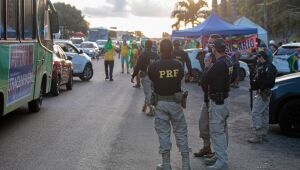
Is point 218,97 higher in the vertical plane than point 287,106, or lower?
higher

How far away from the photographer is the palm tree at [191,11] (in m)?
60.2

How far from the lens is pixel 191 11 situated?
2384 inches

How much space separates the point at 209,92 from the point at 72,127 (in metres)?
3.90

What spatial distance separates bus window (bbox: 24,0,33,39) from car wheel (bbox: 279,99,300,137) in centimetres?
505

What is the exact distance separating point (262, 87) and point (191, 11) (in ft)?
174

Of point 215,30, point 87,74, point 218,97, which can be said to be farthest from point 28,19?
point 215,30

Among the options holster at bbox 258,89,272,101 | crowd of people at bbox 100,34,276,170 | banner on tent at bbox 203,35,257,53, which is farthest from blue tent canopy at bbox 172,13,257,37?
crowd of people at bbox 100,34,276,170

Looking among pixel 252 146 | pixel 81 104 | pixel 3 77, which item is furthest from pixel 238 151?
pixel 81 104

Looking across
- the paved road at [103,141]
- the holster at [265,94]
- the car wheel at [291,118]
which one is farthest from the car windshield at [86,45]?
the holster at [265,94]

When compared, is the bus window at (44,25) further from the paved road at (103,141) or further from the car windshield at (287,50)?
the car windshield at (287,50)

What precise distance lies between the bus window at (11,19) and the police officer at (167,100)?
313cm

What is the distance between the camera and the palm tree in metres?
60.2

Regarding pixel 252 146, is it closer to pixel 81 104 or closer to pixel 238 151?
pixel 238 151

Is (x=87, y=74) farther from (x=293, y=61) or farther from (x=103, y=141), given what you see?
(x=103, y=141)
